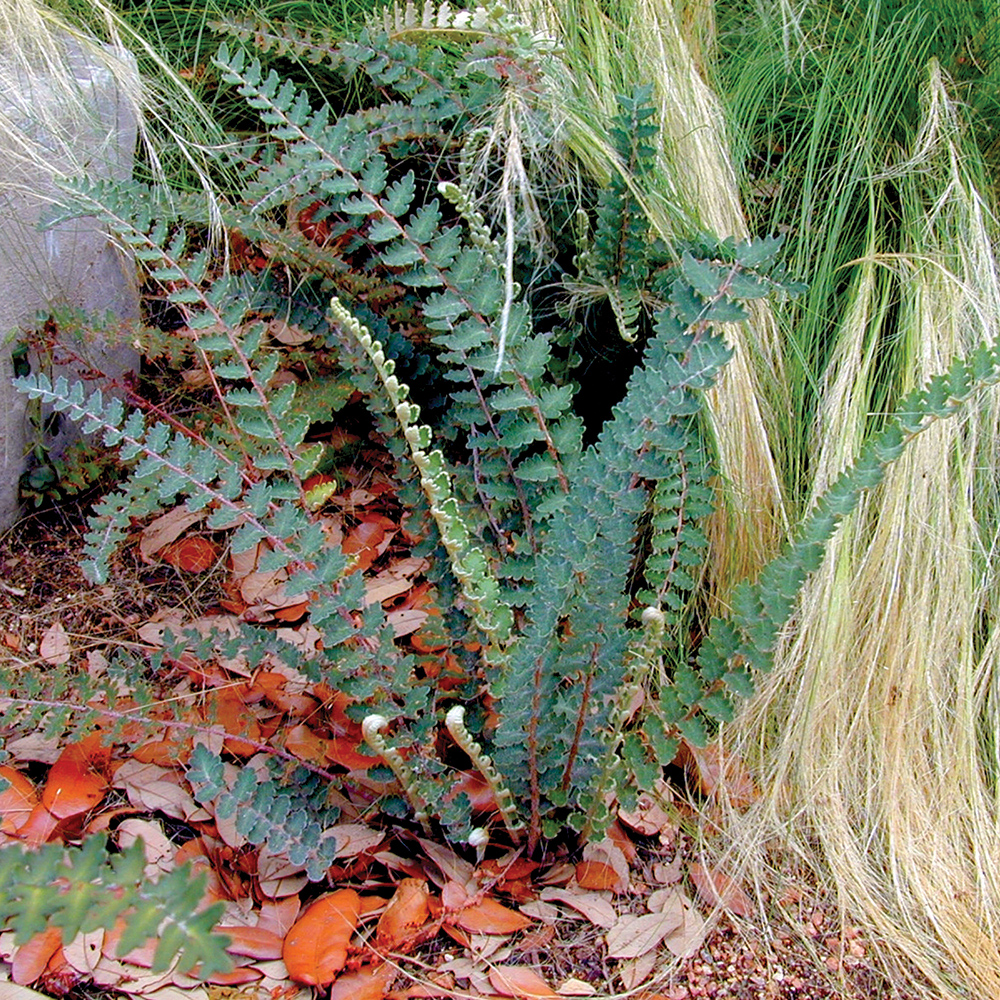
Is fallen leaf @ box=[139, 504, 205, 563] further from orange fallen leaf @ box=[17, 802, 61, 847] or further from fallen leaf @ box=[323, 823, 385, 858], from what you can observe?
fallen leaf @ box=[323, 823, 385, 858]

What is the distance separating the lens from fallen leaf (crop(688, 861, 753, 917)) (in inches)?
49.9

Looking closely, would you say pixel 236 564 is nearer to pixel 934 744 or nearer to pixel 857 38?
pixel 934 744

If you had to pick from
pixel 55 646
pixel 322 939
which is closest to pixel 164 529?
pixel 55 646

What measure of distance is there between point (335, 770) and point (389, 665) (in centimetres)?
25

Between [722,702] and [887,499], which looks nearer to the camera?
[722,702]

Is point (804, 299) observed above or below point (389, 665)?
above

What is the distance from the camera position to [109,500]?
140 centimetres

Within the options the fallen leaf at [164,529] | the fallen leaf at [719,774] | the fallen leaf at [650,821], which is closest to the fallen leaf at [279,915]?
the fallen leaf at [650,821]

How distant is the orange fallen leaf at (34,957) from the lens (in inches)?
43.5

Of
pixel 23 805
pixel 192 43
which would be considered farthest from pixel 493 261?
pixel 192 43

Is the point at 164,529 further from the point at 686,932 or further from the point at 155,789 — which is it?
the point at 686,932

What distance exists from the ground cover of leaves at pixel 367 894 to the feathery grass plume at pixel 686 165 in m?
0.38

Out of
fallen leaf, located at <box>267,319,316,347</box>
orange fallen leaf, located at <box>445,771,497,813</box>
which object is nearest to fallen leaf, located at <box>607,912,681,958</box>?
orange fallen leaf, located at <box>445,771,497,813</box>

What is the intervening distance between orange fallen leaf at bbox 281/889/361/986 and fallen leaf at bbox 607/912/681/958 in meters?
0.32
